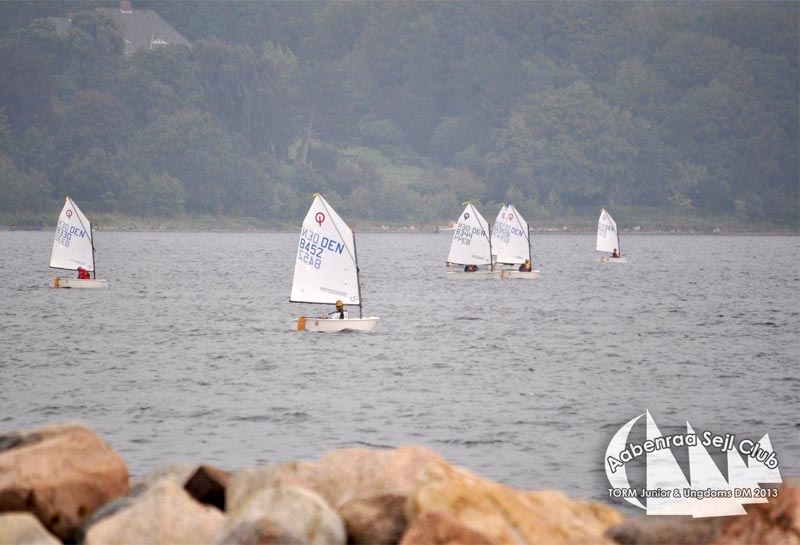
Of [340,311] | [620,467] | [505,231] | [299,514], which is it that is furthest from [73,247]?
[299,514]

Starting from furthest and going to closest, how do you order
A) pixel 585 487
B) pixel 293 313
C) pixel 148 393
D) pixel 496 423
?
pixel 293 313
pixel 148 393
pixel 496 423
pixel 585 487

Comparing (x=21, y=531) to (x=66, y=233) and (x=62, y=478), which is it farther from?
(x=66, y=233)

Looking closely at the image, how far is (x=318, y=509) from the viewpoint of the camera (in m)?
15.9

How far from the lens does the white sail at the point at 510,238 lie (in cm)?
8819

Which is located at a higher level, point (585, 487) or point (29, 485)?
point (29, 485)

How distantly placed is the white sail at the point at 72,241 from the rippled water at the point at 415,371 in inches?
79.5

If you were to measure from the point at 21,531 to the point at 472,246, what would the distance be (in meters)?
69.5

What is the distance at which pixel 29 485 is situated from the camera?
17.0 meters

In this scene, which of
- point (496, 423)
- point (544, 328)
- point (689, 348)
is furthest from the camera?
point (544, 328)

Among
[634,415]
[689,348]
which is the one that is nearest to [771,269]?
[689,348]

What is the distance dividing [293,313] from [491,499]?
47.4 m

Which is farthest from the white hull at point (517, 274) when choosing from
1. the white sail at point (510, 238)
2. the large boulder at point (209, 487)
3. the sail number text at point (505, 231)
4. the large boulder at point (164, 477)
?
the large boulder at point (209, 487)

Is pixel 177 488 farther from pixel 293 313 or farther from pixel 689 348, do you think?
pixel 293 313

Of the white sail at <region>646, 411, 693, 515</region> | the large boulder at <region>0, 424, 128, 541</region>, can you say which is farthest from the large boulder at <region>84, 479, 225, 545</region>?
the white sail at <region>646, 411, 693, 515</region>
